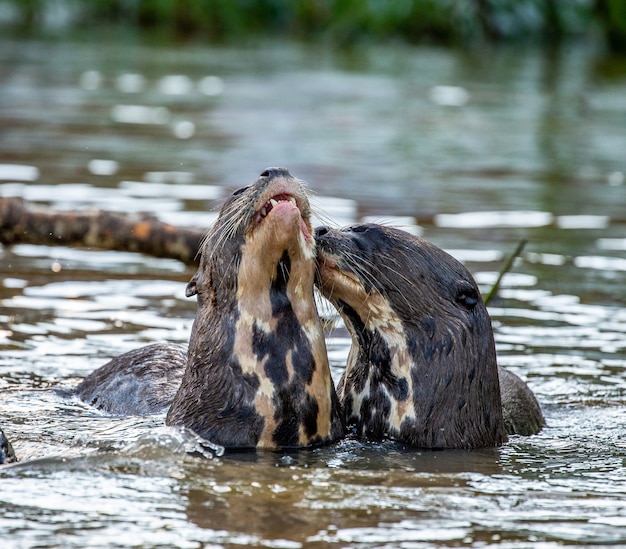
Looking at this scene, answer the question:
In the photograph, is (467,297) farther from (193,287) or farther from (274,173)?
(193,287)

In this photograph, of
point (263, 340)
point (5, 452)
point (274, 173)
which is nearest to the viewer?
point (5, 452)

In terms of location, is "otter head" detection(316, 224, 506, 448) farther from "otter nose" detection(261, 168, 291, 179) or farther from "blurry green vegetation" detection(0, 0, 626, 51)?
"blurry green vegetation" detection(0, 0, 626, 51)

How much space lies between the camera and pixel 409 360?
5.72m

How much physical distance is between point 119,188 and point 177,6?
24.3 m

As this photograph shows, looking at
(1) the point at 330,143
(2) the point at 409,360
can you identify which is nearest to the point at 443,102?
(1) the point at 330,143

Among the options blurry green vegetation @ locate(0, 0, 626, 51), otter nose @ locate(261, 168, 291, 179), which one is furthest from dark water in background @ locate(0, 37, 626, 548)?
blurry green vegetation @ locate(0, 0, 626, 51)

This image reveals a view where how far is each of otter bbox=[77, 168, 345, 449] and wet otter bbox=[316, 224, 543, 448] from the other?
0.22m

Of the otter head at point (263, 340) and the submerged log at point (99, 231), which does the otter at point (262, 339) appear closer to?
the otter head at point (263, 340)

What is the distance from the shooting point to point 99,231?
8.91m

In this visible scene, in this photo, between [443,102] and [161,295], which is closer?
[161,295]

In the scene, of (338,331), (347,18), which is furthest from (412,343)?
(347,18)

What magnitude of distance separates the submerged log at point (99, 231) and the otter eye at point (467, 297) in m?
3.32

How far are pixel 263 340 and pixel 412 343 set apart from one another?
2.08 feet

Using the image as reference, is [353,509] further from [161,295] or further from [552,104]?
[552,104]
